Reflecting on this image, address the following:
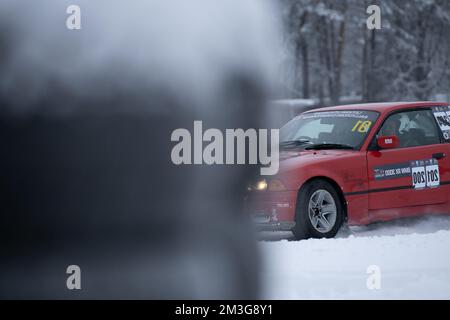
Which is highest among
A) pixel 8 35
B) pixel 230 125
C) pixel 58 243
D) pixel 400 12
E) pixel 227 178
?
pixel 400 12

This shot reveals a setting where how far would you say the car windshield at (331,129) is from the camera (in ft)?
25.2

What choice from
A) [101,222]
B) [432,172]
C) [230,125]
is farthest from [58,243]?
[432,172]

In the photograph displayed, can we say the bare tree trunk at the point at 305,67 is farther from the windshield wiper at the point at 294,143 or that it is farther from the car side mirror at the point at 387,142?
the car side mirror at the point at 387,142

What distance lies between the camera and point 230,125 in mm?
2799

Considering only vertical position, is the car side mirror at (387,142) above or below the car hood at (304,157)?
above

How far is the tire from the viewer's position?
679 cm

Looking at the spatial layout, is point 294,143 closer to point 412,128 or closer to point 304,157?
point 304,157

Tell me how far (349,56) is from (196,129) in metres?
24.7

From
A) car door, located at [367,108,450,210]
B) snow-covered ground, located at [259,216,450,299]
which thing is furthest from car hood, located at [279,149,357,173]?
snow-covered ground, located at [259,216,450,299]

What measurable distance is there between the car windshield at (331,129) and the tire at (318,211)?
27.6 inches

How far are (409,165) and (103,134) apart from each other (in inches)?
210

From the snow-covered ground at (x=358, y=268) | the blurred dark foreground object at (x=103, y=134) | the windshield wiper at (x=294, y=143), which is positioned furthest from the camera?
the windshield wiper at (x=294, y=143)

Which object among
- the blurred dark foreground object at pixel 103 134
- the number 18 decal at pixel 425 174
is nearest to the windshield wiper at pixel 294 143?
the number 18 decal at pixel 425 174

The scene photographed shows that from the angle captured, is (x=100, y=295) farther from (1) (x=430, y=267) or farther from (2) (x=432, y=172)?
(2) (x=432, y=172)
